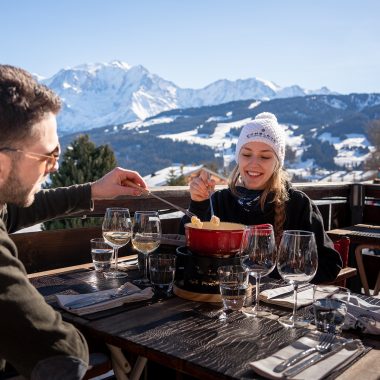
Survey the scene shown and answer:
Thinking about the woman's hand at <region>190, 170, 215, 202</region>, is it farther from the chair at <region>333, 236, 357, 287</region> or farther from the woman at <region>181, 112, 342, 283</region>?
the chair at <region>333, 236, 357, 287</region>

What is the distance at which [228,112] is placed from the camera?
188 m

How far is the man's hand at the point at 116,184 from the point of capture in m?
2.46

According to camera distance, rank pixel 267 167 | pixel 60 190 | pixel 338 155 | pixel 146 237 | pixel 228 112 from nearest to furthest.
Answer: pixel 146 237
pixel 60 190
pixel 267 167
pixel 338 155
pixel 228 112

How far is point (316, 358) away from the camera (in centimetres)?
132

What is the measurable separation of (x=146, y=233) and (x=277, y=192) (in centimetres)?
102

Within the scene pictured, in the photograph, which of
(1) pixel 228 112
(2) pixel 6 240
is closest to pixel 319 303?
(2) pixel 6 240

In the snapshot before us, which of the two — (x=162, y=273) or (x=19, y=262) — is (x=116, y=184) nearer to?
(x=162, y=273)

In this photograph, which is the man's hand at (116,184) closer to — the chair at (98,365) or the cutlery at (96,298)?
the cutlery at (96,298)

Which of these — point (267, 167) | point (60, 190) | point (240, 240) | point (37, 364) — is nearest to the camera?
point (37, 364)

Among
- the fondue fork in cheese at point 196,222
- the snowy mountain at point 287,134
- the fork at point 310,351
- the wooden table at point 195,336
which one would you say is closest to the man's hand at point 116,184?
the fondue fork in cheese at point 196,222

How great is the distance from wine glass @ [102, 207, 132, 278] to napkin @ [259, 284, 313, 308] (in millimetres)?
647

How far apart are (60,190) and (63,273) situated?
0.43 m

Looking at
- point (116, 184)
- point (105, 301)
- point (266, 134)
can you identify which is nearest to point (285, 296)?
point (105, 301)

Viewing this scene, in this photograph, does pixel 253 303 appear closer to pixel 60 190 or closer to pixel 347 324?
pixel 347 324
